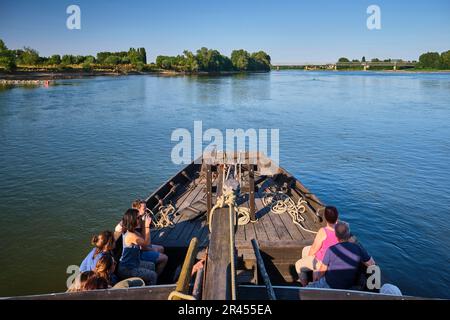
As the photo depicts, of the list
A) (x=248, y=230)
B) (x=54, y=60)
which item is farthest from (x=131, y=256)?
(x=54, y=60)

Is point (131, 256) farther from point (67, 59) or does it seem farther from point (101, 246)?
point (67, 59)

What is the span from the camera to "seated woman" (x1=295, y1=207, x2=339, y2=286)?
16.6 feet

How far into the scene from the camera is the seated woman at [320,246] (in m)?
5.05

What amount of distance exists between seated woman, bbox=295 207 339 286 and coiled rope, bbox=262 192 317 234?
1.78 metres

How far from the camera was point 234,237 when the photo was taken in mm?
3848

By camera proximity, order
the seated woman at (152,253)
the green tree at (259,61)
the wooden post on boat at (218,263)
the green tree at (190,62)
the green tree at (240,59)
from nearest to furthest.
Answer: the wooden post on boat at (218,263) < the seated woman at (152,253) < the green tree at (190,62) < the green tree at (240,59) < the green tree at (259,61)

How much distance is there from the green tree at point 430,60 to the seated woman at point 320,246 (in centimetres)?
18772

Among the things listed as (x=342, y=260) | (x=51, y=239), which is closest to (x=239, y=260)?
(x=342, y=260)

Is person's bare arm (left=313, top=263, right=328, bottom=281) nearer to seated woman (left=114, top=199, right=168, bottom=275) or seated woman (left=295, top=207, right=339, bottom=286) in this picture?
seated woman (left=295, top=207, right=339, bottom=286)

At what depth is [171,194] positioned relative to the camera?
967 centimetres

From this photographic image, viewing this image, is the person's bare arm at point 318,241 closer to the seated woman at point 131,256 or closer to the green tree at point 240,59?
the seated woman at point 131,256

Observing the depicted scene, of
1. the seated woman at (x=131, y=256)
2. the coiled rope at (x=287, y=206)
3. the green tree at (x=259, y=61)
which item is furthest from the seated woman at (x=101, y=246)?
the green tree at (x=259, y=61)

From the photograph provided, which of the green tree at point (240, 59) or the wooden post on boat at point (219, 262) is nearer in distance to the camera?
the wooden post on boat at point (219, 262)

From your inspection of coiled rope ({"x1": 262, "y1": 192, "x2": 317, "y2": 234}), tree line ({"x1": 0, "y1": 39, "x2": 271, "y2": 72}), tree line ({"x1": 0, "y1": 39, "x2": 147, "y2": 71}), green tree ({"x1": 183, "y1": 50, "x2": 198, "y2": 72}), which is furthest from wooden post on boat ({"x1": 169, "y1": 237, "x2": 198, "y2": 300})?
green tree ({"x1": 183, "y1": 50, "x2": 198, "y2": 72})
